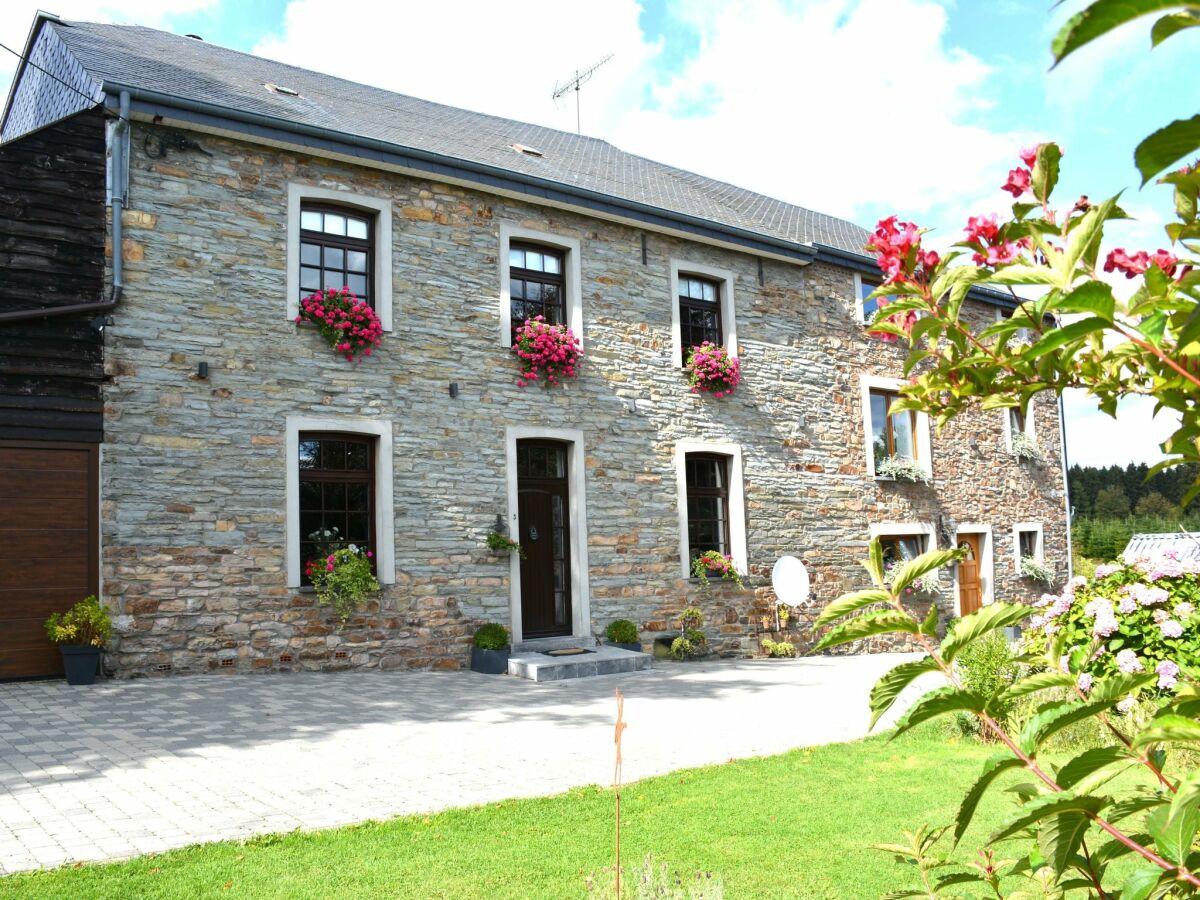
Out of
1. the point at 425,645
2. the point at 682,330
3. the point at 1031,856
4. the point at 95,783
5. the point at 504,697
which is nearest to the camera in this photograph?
the point at 1031,856

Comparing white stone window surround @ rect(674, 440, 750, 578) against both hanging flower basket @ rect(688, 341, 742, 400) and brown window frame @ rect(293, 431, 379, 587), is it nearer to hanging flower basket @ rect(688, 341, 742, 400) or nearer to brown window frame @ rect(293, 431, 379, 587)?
hanging flower basket @ rect(688, 341, 742, 400)

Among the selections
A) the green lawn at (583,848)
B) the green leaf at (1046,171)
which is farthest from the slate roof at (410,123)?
the green leaf at (1046,171)

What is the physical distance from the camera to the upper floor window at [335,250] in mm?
9672

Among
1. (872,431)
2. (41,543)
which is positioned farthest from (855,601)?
(872,431)

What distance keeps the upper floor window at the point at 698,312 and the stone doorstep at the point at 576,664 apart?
A: 415 cm

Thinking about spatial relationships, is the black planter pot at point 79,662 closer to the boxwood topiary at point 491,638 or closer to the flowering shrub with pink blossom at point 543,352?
the boxwood topiary at point 491,638

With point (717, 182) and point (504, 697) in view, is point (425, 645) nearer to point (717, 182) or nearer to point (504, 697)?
point (504, 697)

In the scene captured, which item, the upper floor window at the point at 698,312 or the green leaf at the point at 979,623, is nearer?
the green leaf at the point at 979,623

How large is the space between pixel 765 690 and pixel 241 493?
5.30 meters

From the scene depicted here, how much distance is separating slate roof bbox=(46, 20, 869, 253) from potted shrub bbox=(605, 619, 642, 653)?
5247mm

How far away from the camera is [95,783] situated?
485 centimetres

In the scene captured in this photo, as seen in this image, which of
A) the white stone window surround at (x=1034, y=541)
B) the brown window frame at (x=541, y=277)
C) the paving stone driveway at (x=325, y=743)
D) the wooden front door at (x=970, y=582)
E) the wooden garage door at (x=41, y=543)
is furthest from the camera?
the white stone window surround at (x=1034, y=541)

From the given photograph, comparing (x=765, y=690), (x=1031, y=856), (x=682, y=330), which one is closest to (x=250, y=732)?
(x=765, y=690)

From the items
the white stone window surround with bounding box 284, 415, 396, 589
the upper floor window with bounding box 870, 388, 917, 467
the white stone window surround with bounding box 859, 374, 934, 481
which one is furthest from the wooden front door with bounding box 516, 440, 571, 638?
the upper floor window with bounding box 870, 388, 917, 467
